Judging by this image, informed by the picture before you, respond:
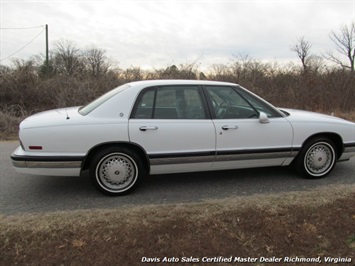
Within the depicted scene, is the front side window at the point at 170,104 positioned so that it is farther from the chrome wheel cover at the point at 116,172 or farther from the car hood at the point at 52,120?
the car hood at the point at 52,120

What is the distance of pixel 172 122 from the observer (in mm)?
4047

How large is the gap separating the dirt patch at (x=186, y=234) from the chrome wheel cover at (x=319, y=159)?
1.09 metres

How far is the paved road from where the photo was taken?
3.86 meters

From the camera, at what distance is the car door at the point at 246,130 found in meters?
4.23

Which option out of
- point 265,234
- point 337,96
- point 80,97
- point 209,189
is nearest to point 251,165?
point 209,189

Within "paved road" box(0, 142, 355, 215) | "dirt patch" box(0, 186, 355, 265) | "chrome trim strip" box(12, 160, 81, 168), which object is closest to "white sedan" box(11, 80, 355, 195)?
"chrome trim strip" box(12, 160, 81, 168)

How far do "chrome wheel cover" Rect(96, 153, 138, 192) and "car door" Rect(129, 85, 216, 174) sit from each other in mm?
263

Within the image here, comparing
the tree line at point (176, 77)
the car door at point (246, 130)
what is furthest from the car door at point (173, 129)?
the tree line at point (176, 77)

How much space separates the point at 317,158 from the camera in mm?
4648

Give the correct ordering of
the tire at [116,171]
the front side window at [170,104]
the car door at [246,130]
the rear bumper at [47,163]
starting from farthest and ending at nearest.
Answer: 1. the car door at [246,130]
2. the front side window at [170,104]
3. the tire at [116,171]
4. the rear bumper at [47,163]

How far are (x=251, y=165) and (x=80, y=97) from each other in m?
9.48

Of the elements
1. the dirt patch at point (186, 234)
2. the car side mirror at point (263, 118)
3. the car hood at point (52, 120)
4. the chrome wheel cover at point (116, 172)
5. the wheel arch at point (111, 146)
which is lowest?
the dirt patch at point (186, 234)

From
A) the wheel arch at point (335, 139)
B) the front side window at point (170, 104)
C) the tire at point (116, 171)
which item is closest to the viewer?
the tire at point (116, 171)

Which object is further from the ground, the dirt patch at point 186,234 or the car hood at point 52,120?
the car hood at point 52,120
